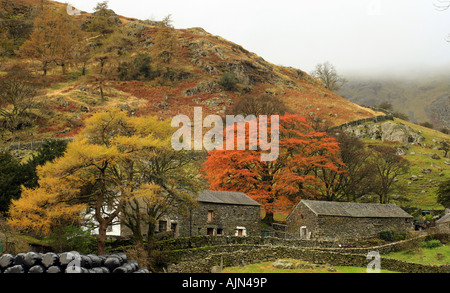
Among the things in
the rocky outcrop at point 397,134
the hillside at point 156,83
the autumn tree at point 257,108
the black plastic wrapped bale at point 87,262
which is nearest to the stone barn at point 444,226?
the hillside at point 156,83

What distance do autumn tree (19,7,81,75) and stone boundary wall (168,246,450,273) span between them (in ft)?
259

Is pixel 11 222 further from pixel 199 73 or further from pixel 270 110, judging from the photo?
pixel 199 73

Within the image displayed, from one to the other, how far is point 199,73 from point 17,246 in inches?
3068

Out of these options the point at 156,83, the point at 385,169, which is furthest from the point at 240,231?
the point at 156,83

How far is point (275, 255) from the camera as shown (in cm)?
2981

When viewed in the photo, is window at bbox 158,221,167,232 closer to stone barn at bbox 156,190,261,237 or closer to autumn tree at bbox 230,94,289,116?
stone barn at bbox 156,190,261,237

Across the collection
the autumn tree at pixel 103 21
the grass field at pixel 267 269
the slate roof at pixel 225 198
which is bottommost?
the grass field at pixel 267 269

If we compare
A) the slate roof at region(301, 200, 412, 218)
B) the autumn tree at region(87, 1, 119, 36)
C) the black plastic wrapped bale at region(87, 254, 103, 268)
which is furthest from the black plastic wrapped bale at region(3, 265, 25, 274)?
the autumn tree at region(87, 1, 119, 36)

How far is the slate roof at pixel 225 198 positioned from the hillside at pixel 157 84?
3477cm

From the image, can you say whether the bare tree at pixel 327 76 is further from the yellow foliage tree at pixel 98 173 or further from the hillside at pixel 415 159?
the yellow foliage tree at pixel 98 173

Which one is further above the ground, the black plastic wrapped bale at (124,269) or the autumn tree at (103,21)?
the autumn tree at (103,21)

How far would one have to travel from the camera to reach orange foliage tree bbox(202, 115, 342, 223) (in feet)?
155

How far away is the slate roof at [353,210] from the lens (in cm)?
4069
